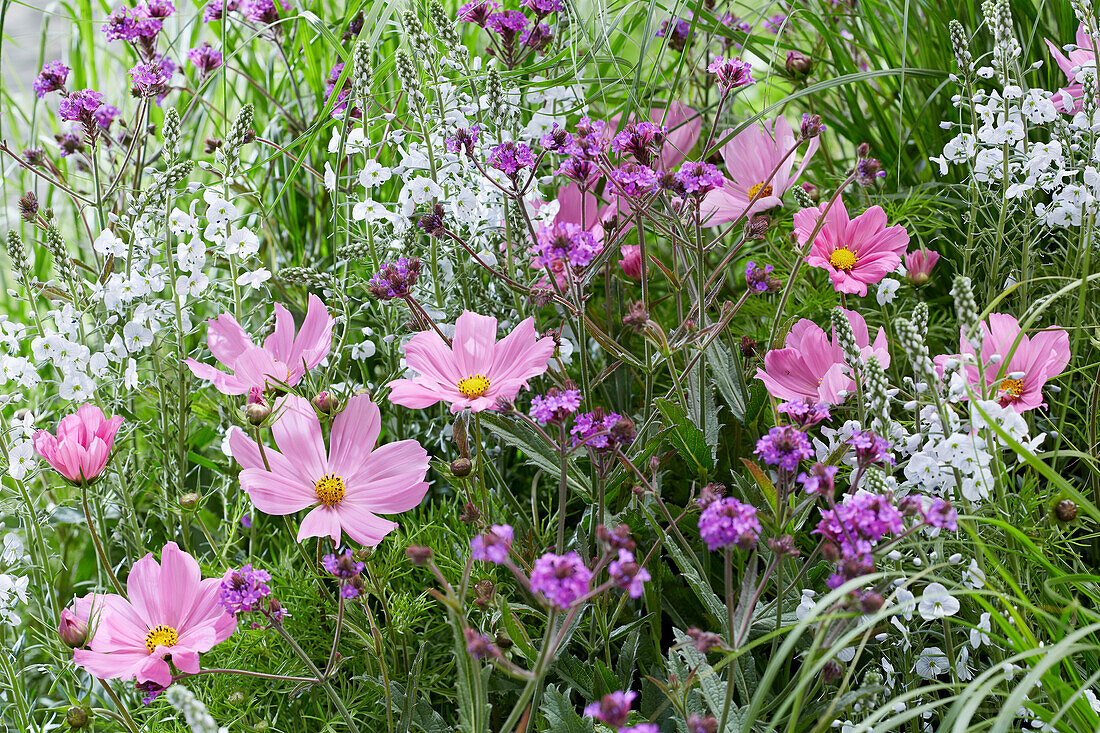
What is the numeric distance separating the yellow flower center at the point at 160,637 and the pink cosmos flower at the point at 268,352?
220 mm

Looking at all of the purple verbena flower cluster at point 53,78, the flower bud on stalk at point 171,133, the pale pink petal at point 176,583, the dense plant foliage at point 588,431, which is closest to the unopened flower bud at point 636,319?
the dense plant foliage at point 588,431

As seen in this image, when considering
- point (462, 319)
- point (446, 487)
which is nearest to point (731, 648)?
point (462, 319)

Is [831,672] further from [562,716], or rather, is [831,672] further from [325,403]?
[325,403]

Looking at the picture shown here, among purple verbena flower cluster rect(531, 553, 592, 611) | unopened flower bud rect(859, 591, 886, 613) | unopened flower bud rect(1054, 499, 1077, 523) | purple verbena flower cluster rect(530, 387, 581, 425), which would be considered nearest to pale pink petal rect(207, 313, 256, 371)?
purple verbena flower cluster rect(530, 387, 581, 425)

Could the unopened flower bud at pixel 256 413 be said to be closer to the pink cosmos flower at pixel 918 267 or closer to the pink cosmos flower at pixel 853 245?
the pink cosmos flower at pixel 853 245

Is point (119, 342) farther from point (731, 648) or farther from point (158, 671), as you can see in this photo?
point (731, 648)

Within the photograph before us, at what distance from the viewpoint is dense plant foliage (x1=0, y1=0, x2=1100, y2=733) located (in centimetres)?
72

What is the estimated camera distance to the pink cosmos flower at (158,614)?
32.3 inches

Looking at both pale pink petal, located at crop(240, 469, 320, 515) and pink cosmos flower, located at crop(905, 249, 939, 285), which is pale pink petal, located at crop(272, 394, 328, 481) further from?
pink cosmos flower, located at crop(905, 249, 939, 285)

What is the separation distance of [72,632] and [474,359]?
41cm

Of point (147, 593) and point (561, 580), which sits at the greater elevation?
point (561, 580)

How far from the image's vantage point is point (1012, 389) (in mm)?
884

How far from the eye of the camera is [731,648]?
660 mm

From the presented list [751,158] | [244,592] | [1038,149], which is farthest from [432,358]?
[1038,149]
